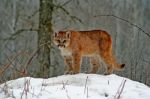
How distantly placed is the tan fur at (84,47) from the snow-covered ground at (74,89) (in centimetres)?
205

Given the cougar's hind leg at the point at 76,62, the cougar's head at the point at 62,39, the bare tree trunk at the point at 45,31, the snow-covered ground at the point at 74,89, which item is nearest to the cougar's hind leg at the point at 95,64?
the cougar's hind leg at the point at 76,62

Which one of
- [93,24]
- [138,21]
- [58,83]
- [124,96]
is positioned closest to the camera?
[124,96]

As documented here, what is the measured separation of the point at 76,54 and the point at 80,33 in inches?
18.0

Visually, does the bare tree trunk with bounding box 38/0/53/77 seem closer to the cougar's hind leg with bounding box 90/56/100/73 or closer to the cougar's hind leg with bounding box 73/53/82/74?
the cougar's hind leg with bounding box 90/56/100/73

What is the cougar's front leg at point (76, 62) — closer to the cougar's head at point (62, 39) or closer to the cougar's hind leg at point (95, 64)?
the cougar's head at point (62, 39)

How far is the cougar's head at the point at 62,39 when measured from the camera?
35.7 ft

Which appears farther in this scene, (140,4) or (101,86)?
(140,4)

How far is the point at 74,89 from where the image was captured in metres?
8.02

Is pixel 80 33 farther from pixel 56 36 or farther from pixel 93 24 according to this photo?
pixel 93 24

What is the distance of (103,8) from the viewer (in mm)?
36719

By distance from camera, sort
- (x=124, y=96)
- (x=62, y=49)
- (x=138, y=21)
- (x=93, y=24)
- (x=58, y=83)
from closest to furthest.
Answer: (x=124, y=96) → (x=58, y=83) → (x=62, y=49) → (x=93, y=24) → (x=138, y=21)

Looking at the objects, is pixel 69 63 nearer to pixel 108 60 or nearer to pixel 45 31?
pixel 108 60

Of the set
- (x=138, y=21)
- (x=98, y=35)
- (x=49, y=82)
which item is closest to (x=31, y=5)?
(x=138, y=21)

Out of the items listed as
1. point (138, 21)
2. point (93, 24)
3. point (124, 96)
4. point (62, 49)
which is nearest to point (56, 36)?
point (62, 49)
